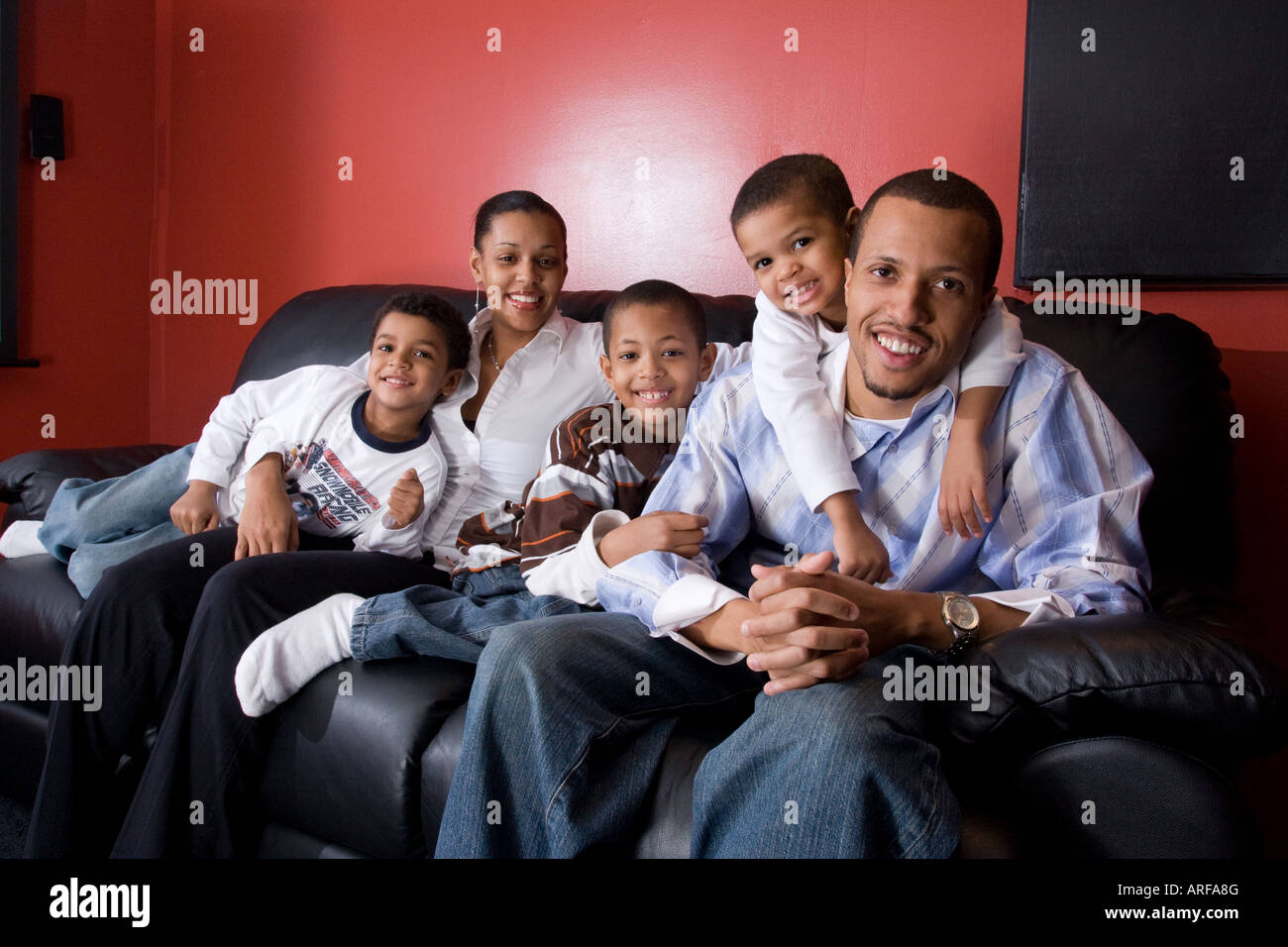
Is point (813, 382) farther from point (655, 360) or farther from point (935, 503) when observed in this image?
point (655, 360)

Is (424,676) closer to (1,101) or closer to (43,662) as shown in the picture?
(43,662)

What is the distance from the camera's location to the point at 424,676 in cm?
150

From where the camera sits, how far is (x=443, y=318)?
6.94ft

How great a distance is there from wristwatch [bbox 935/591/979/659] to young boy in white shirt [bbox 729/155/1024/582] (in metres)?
0.12

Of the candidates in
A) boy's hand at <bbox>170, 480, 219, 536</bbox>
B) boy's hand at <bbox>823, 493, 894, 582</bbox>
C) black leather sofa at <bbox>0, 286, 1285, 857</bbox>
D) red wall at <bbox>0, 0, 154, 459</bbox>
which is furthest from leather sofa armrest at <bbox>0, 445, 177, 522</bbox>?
boy's hand at <bbox>823, 493, 894, 582</bbox>

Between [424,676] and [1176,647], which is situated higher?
[1176,647]

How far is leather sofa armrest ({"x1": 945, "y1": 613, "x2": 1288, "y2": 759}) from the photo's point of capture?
1.04 meters

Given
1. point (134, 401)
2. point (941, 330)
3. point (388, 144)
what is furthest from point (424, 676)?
point (134, 401)

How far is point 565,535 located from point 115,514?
106cm

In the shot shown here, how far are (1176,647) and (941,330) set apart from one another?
0.52m

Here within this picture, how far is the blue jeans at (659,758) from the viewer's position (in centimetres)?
104

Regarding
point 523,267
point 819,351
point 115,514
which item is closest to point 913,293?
point 819,351
